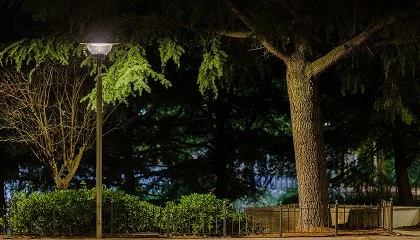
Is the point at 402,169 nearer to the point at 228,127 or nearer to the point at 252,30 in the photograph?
the point at 228,127

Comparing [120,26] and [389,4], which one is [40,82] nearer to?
[120,26]

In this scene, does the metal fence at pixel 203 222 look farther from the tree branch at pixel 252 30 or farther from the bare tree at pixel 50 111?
the tree branch at pixel 252 30

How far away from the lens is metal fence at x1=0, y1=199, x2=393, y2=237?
1814cm

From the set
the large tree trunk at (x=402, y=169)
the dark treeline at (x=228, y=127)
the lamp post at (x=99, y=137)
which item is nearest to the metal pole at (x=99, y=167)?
the lamp post at (x=99, y=137)

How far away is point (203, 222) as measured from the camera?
728 inches

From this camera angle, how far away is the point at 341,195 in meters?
35.3

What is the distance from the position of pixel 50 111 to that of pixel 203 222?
6.54 m

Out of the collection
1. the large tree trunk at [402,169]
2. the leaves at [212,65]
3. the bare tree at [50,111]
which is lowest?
the large tree trunk at [402,169]

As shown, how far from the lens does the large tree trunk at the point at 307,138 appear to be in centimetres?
1967

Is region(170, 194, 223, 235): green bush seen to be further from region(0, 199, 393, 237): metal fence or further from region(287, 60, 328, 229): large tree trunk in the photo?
region(287, 60, 328, 229): large tree trunk

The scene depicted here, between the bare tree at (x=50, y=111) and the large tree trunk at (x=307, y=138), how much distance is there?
19.8ft

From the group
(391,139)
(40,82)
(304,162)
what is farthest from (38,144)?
(391,139)

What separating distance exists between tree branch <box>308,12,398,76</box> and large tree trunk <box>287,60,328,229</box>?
29 centimetres

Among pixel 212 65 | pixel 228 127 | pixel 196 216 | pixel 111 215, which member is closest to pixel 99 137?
pixel 111 215
